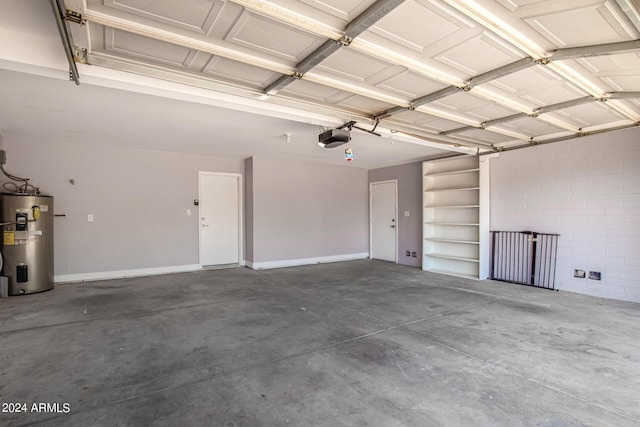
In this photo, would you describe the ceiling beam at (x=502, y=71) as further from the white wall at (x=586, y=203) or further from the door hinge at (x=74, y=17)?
the white wall at (x=586, y=203)

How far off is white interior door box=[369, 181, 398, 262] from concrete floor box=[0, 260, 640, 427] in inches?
129

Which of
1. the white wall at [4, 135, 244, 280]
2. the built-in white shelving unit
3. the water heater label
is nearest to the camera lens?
the water heater label

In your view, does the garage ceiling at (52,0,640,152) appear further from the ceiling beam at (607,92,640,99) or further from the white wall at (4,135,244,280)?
the white wall at (4,135,244,280)

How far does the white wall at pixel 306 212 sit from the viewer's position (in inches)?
276

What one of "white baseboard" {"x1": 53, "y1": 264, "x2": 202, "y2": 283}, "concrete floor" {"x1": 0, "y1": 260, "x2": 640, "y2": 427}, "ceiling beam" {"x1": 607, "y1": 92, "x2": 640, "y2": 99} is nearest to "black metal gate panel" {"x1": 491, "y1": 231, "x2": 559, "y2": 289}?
"concrete floor" {"x1": 0, "y1": 260, "x2": 640, "y2": 427}

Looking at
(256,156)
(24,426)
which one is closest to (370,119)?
(256,156)

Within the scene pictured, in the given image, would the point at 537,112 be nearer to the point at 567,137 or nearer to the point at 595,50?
the point at 595,50

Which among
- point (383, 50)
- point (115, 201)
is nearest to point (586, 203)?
point (383, 50)

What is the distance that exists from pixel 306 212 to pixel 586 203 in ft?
17.2

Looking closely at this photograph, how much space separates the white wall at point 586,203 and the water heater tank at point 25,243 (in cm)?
783

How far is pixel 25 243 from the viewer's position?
4.75 metres

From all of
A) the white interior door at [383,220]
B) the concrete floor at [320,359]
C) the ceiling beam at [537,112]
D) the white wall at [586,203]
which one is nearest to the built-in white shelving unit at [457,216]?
the white wall at [586,203]

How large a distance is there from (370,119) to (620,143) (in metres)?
3.74

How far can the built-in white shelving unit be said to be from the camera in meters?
6.02
